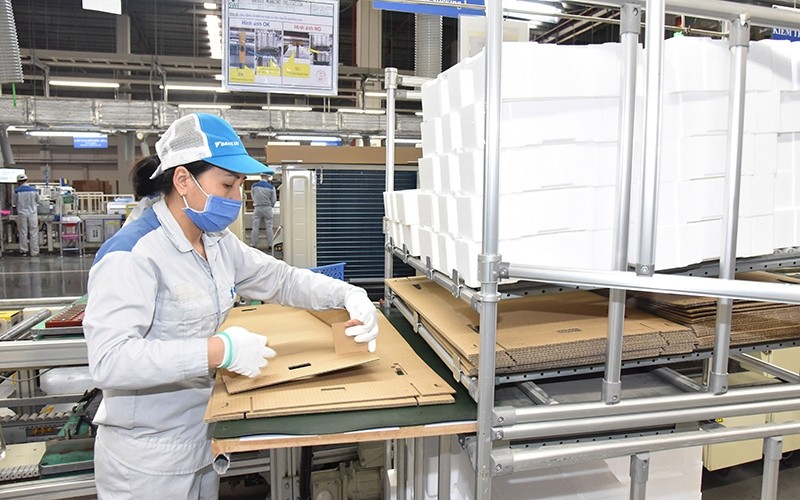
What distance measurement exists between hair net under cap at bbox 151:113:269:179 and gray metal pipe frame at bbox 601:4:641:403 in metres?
1.14

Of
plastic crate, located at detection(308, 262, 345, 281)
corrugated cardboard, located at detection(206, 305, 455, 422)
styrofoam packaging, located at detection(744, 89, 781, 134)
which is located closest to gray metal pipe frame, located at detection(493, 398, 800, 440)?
corrugated cardboard, located at detection(206, 305, 455, 422)

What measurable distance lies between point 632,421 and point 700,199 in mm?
715

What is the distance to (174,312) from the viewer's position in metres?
1.78

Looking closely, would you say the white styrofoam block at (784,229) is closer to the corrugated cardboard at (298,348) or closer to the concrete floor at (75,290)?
the corrugated cardboard at (298,348)

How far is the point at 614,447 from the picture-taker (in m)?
1.62

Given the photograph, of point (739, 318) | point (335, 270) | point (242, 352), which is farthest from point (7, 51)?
point (739, 318)

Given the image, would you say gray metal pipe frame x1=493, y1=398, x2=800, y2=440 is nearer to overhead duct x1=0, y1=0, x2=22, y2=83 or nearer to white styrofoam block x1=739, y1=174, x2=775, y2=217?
white styrofoam block x1=739, y1=174, x2=775, y2=217

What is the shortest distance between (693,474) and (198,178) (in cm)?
228

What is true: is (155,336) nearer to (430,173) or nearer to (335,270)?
(430,173)

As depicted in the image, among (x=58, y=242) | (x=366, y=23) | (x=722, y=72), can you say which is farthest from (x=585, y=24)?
(x=58, y=242)

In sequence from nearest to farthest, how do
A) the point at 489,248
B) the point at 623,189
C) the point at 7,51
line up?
the point at 489,248
the point at 623,189
the point at 7,51

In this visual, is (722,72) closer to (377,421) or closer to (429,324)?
(429,324)

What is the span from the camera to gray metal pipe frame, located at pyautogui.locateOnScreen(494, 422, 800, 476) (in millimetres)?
1533

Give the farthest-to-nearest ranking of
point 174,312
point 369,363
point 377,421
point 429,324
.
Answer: point 429,324 → point 369,363 → point 174,312 → point 377,421
